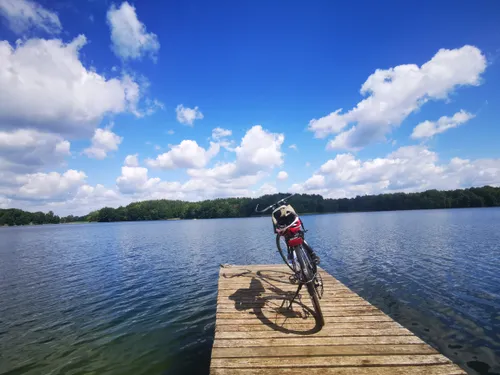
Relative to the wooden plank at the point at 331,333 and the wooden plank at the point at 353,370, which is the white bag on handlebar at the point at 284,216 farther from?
the wooden plank at the point at 353,370

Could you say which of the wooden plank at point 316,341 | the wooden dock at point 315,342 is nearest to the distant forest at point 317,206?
the wooden dock at point 315,342

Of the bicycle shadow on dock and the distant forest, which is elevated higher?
the distant forest

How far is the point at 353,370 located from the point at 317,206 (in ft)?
547

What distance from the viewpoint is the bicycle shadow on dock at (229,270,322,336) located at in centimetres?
589

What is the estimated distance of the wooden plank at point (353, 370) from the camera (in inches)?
162

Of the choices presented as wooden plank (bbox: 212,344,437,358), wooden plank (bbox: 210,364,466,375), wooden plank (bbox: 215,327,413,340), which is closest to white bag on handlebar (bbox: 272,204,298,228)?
wooden plank (bbox: 215,327,413,340)

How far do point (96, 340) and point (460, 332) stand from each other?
12.4 m

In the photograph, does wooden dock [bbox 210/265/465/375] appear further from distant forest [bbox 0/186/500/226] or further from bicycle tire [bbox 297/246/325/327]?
distant forest [bbox 0/186/500/226]

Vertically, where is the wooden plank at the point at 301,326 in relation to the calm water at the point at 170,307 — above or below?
above

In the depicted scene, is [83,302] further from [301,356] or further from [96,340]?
[301,356]

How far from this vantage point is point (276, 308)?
7156 millimetres

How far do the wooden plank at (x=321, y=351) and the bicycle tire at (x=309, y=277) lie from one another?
811 mm

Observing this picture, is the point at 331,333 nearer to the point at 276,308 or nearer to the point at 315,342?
the point at 315,342

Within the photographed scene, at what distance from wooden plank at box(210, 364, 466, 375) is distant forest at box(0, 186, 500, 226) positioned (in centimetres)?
11595
